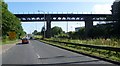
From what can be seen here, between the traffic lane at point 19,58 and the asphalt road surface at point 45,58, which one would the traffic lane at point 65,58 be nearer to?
the asphalt road surface at point 45,58

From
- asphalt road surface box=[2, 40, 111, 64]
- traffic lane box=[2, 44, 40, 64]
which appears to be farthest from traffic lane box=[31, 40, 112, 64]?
traffic lane box=[2, 44, 40, 64]

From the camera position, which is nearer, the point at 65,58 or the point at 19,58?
the point at 65,58

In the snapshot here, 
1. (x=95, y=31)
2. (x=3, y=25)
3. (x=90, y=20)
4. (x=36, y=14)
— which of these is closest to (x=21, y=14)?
(x=36, y=14)

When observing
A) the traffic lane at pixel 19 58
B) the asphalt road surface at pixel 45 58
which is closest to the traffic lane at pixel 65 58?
the asphalt road surface at pixel 45 58

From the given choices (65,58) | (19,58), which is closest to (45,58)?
(65,58)

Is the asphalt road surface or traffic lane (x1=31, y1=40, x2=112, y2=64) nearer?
the asphalt road surface

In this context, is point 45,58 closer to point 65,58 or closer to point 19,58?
point 65,58

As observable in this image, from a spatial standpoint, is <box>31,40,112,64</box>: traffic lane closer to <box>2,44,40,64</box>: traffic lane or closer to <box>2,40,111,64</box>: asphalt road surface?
<box>2,40,111,64</box>: asphalt road surface

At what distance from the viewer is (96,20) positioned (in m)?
151

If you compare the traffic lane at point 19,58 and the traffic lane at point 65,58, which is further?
the traffic lane at point 65,58

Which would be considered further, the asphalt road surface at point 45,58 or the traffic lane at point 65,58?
the traffic lane at point 65,58

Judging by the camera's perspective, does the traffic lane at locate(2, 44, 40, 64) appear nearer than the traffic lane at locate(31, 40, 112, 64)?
Yes

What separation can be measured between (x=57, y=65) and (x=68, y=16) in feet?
427

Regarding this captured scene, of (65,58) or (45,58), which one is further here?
(45,58)
